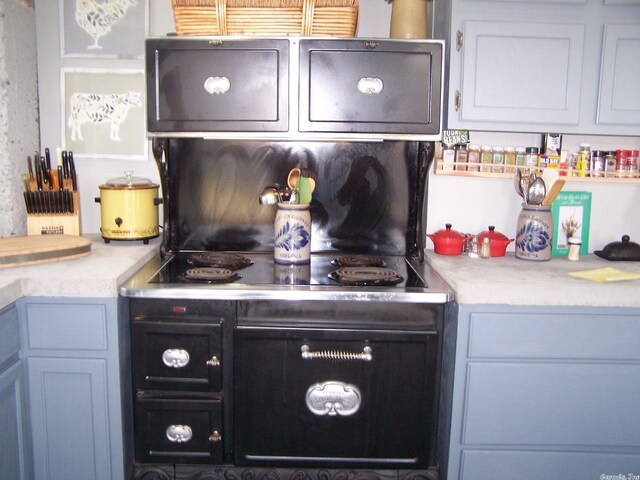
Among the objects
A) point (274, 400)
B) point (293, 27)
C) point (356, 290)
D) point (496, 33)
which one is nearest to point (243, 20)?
point (293, 27)

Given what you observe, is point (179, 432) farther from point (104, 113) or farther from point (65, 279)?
point (104, 113)

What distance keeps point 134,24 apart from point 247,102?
694mm

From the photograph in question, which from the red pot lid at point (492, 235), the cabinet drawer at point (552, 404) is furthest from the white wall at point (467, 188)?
the cabinet drawer at point (552, 404)

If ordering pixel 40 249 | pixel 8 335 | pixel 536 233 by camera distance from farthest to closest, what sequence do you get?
1. pixel 536 233
2. pixel 40 249
3. pixel 8 335

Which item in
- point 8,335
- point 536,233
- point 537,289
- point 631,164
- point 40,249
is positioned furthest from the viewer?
point 631,164

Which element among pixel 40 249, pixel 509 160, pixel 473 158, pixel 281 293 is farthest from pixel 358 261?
pixel 40 249

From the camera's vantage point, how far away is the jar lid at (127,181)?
203 centimetres

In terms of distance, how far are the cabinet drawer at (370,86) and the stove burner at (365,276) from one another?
1.54ft

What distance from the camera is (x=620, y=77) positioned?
74.0 inches

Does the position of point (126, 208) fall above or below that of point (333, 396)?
above

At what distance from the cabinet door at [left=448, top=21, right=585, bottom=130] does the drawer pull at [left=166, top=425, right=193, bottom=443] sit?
1.31m

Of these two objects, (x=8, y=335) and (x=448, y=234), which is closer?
(x=8, y=335)

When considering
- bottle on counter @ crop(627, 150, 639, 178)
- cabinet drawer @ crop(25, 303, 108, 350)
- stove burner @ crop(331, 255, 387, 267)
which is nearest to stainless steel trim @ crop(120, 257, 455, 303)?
cabinet drawer @ crop(25, 303, 108, 350)

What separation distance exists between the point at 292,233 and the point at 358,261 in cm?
27
